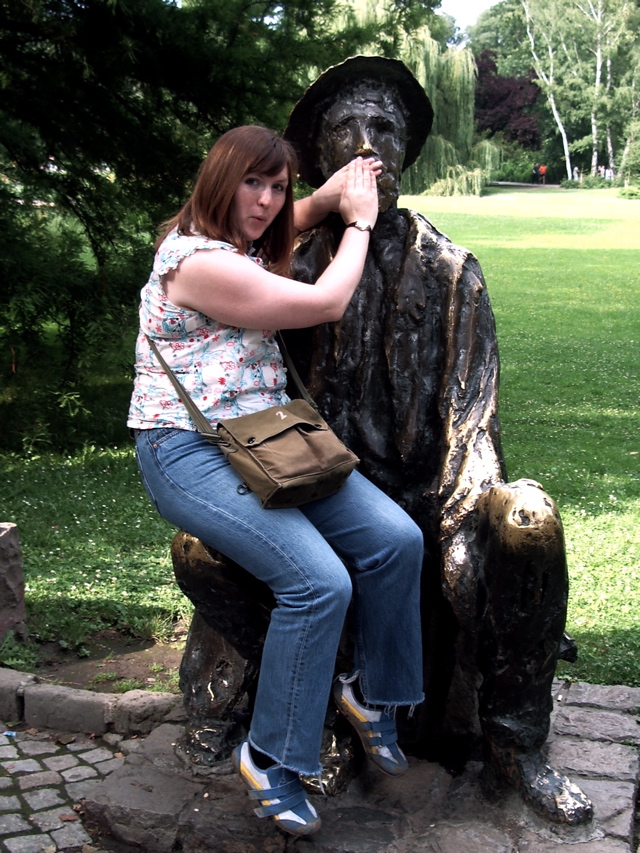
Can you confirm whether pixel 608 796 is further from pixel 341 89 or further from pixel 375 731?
pixel 341 89

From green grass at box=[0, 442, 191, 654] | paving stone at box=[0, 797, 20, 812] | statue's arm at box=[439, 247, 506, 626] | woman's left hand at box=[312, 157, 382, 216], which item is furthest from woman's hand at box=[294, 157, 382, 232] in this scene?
green grass at box=[0, 442, 191, 654]

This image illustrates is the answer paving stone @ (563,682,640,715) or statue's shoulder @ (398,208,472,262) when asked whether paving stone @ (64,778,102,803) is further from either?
statue's shoulder @ (398,208,472,262)

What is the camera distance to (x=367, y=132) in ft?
10.1

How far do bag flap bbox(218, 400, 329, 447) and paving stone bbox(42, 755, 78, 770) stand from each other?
161 cm

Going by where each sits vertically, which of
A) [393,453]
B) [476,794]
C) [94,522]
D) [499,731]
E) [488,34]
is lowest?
[94,522]

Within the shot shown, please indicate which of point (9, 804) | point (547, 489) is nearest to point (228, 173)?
point (9, 804)

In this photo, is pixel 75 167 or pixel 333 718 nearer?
pixel 333 718

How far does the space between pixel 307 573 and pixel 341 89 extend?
4.86 ft

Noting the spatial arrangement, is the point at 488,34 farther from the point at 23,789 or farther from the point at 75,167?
the point at 23,789

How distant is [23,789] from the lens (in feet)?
11.3

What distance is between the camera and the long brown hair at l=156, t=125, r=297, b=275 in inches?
109

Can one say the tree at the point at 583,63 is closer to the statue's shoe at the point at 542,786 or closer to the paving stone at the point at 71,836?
the statue's shoe at the point at 542,786

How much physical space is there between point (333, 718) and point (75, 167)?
6009 millimetres

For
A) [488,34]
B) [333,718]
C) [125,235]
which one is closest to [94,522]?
[125,235]
